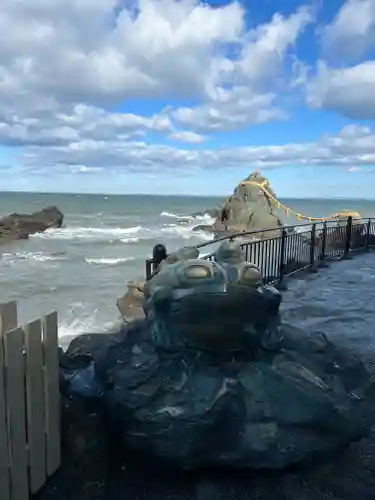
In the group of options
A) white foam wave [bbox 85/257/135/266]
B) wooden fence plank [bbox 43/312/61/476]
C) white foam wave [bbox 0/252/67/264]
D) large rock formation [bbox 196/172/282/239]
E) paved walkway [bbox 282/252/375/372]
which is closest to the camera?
wooden fence plank [bbox 43/312/61/476]

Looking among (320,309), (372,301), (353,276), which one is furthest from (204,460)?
(353,276)

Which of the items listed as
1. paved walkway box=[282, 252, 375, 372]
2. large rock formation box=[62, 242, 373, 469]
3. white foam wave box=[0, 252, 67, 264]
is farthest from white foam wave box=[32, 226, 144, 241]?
large rock formation box=[62, 242, 373, 469]

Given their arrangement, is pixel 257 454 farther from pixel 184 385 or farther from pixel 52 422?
pixel 52 422

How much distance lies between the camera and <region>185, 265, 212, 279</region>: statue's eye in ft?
9.54

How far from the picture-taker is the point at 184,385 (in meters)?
2.88

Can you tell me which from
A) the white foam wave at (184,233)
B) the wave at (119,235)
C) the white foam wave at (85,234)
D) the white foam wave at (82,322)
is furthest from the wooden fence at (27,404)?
the white foam wave at (85,234)

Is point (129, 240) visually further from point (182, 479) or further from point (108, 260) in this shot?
point (182, 479)

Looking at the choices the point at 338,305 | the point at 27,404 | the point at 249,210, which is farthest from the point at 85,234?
the point at 27,404

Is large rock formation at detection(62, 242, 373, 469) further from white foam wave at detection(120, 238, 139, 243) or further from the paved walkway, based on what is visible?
white foam wave at detection(120, 238, 139, 243)

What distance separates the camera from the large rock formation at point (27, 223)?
151 feet

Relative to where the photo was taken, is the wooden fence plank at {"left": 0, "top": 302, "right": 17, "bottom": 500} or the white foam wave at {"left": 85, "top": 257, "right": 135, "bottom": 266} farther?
the white foam wave at {"left": 85, "top": 257, "right": 135, "bottom": 266}

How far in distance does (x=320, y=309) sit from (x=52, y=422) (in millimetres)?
4984

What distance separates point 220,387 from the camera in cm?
285

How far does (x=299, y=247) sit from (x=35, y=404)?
9.22 m
